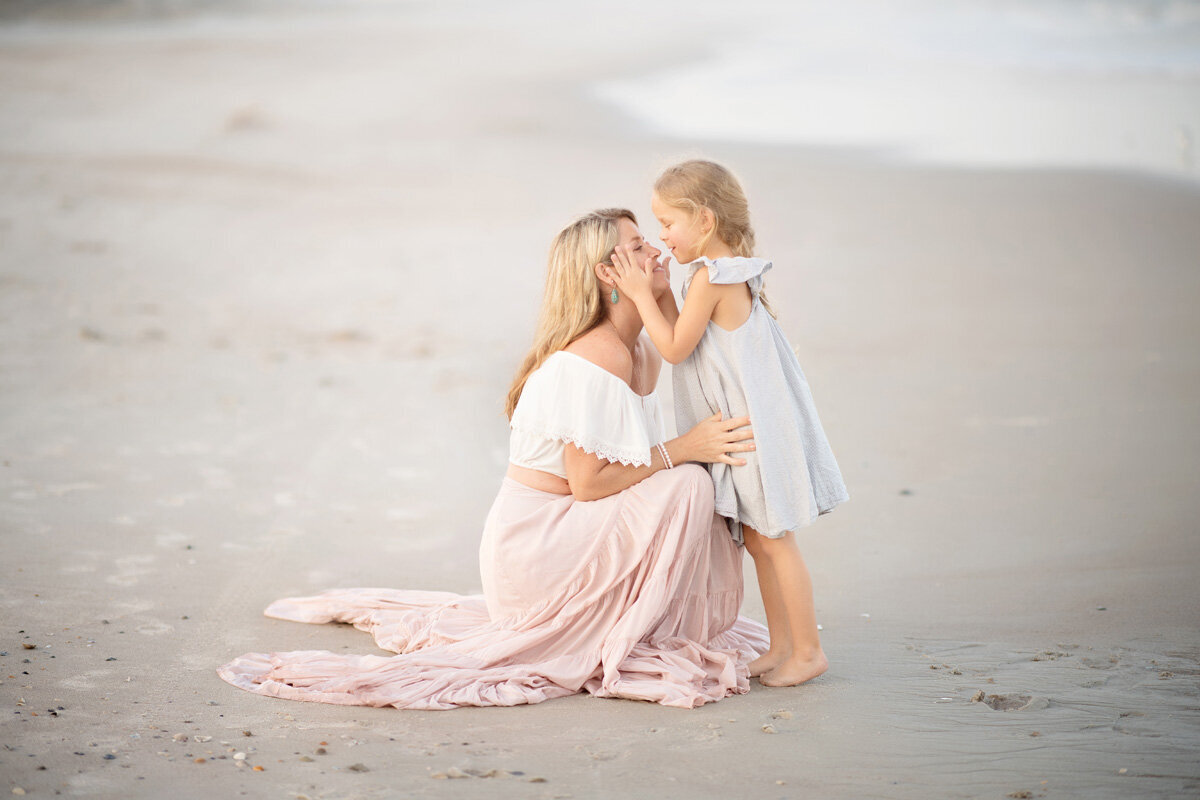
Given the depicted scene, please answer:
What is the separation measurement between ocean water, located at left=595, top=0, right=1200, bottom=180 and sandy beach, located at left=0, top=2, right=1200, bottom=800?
1405 mm

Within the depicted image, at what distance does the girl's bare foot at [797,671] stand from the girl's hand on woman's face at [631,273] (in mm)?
1314

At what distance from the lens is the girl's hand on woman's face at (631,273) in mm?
4035

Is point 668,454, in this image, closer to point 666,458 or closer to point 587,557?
point 666,458

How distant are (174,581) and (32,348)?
4.98 metres

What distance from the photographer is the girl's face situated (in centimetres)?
409

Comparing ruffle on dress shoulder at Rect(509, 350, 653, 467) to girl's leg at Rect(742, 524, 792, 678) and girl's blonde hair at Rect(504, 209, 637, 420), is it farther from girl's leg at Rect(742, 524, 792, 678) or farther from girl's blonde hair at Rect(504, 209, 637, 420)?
girl's leg at Rect(742, 524, 792, 678)

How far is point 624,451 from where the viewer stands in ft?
13.3

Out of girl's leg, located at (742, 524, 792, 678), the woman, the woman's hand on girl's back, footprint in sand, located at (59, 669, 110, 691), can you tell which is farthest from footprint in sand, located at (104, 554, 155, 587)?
girl's leg, located at (742, 524, 792, 678)

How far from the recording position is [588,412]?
405 centimetres

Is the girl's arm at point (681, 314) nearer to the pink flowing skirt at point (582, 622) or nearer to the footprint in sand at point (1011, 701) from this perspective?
the pink flowing skirt at point (582, 622)

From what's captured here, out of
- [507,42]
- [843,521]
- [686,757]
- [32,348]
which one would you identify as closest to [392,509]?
[843,521]

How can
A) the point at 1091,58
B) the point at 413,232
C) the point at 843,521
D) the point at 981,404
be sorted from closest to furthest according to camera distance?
the point at 843,521 < the point at 981,404 < the point at 413,232 < the point at 1091,58

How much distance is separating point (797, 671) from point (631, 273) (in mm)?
1439

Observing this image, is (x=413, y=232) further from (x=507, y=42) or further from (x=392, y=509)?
(x=507, y=42)
